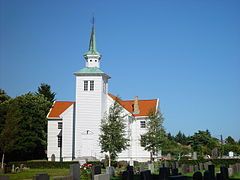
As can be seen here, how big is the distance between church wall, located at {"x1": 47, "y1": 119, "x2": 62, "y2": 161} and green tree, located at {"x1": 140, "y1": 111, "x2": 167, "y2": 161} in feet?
46.7

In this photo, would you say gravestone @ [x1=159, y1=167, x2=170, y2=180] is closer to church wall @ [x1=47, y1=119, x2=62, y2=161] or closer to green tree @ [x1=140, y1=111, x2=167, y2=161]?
green tree @ [x1=140, y1=111, x2=167, y2=161]

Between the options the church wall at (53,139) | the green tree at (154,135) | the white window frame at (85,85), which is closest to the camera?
the green tree at (154,135)

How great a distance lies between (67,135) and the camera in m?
58.5

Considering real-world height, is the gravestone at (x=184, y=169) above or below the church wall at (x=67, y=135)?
below

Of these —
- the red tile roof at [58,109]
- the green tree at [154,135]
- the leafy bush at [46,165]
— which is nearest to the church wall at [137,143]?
the green tree at [154,135]

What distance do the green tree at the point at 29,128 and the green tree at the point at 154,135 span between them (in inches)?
693

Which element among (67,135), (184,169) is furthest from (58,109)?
(184,169)

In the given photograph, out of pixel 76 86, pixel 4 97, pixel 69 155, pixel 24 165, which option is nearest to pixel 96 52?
pixel 76 86

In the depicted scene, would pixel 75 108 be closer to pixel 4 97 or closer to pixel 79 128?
pixel 79 128

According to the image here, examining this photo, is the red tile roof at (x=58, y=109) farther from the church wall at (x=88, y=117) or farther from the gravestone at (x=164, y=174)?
the gravestone at (x=164, y=174)

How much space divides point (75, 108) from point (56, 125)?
7.44 meters

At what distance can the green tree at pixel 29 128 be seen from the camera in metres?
54.1

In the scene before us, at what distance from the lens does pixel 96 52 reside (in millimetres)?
59812

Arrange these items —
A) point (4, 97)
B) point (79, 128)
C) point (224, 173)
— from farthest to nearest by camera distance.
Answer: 1. point (4, 97)
2. point (79, 128)
3. point (224, 173)
